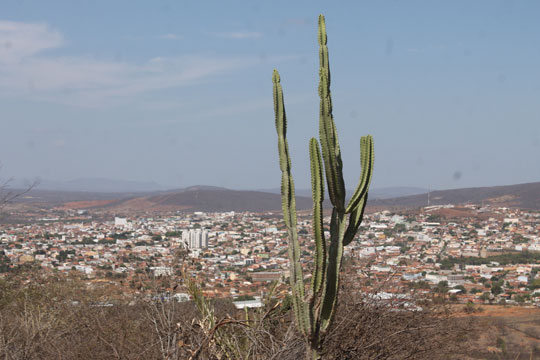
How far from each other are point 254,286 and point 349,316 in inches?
295

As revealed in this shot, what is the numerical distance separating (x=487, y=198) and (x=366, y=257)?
145 feet

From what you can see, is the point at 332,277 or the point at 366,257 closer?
the point at 332,277

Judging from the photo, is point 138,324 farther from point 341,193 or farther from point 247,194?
point 247,194

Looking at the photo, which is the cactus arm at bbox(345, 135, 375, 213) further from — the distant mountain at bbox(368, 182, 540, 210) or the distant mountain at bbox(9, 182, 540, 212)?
the distant mountain at bbox(368, 182, 540, 210)

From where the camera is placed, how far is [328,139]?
195 inches

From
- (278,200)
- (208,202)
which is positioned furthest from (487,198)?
(208,202)

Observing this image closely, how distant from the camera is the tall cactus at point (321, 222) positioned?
4840mm

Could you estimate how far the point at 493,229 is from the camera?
106 feet

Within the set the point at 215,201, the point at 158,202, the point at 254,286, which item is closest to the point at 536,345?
the point at 254,286

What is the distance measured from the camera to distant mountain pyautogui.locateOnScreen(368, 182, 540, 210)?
4631cm

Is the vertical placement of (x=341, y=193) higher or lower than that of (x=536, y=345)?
higher

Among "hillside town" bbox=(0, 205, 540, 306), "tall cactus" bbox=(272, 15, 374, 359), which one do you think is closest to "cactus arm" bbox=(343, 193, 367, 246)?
"tall cactus" bbox=(272, 15, 374, 359)

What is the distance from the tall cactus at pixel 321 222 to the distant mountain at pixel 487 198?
42.4 m

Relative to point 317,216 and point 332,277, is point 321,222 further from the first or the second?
point 332,277
